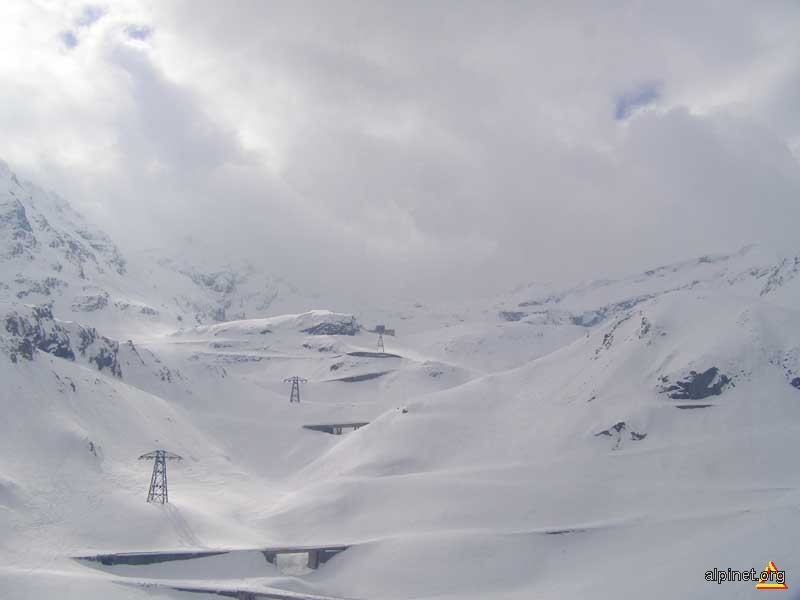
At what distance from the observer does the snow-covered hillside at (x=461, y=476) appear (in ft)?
152

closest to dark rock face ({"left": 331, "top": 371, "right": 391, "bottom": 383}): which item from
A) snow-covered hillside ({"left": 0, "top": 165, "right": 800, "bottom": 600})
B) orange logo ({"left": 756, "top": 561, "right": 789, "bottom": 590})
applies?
snow-covered hillside ({"left": 0, "top": 165, "right": 800, "bottom": 600})

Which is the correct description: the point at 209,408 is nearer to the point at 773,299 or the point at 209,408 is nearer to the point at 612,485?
the point at 612,485

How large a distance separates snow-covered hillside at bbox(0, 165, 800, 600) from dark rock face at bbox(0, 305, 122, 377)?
13.2 inches

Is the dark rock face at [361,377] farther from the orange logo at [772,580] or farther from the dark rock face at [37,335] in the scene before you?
the orange logo at [772,580]

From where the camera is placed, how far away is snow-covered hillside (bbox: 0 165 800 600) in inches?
1827

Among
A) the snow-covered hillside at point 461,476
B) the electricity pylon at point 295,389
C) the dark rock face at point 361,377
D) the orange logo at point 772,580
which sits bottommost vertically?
the orange logo at point 772,580

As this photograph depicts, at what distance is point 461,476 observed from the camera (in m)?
62.4

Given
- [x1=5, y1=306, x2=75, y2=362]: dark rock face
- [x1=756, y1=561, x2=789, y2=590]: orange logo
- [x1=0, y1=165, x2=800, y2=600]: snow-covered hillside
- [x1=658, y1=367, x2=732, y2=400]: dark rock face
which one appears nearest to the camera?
[x1=756, y1=561, x2=789, y2=590]: orange logo

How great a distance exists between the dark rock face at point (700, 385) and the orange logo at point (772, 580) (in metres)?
33.1

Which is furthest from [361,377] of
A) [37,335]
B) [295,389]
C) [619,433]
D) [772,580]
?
[772,580]

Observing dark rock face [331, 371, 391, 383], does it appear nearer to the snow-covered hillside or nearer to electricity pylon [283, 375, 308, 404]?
electricity pylon [283, 375, 308, 404]

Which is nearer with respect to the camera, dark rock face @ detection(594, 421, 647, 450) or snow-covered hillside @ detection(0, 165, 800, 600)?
snow-covered hillside @ detection(0, 165, 800, 600)

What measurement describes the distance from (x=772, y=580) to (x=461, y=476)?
104ft

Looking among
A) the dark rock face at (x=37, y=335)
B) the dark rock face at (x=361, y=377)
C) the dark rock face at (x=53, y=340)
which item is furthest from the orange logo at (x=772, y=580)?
the dark rock face at (x=361, y=377)
